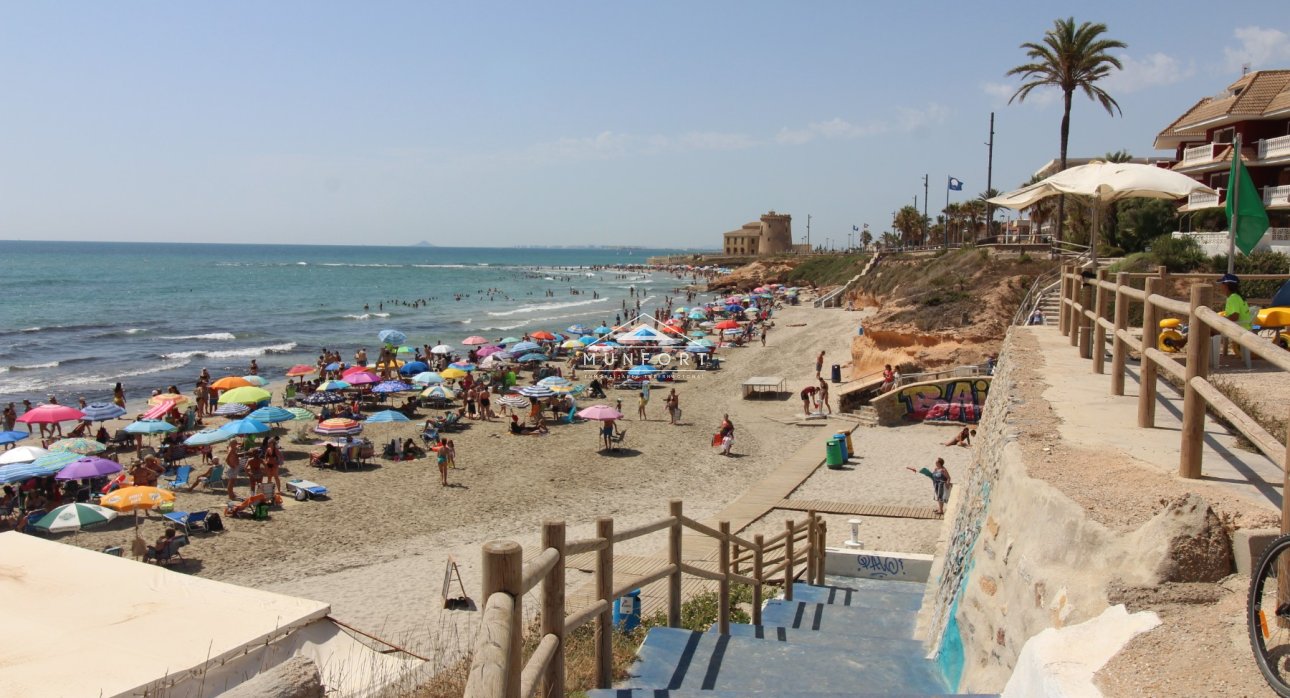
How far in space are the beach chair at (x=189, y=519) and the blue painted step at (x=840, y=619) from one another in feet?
39.5

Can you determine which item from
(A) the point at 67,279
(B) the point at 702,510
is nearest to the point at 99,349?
(B) the point at 702,510

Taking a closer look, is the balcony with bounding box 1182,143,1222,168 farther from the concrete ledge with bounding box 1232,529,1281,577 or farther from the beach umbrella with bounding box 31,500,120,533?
the beach umbrella with bounding box 31,500,120,533

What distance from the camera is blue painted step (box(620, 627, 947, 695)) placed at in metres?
4.88

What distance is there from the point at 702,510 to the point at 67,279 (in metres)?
114

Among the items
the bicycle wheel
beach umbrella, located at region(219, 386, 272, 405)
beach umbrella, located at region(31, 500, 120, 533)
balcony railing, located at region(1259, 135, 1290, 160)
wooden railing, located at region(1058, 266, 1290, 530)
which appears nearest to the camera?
the bicycle wheel

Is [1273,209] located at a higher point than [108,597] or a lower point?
higher

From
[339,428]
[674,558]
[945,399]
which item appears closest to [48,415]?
[339,428]

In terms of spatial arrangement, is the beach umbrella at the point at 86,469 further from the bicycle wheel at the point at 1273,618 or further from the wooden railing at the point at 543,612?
the bicycle wheel at the point at 1273,618

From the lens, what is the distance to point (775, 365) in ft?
123

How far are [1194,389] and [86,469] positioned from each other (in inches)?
720

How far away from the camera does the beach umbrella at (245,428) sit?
2097 centimetres

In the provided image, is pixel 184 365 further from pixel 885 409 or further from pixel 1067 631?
pixel 1067 631

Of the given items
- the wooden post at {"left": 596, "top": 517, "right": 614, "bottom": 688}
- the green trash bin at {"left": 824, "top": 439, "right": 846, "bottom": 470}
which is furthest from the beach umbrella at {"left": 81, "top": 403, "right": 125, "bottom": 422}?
the wooden post at {"left": 596, "top": 517, "right": 614, "bottom": 688}

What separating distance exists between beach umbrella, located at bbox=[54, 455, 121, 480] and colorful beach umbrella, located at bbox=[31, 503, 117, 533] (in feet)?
6.59
